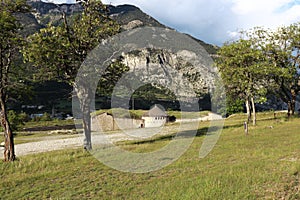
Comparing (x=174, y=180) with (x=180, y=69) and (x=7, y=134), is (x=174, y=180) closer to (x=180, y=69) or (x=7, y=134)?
(x=7, y=134)

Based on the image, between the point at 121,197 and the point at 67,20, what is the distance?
59.2 feet

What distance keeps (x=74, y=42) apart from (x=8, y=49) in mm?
5166

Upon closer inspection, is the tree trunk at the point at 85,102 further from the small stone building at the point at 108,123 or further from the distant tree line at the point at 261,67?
the small stone building at the point at 108,123

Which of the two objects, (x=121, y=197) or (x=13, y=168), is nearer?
(x=121, y=197)

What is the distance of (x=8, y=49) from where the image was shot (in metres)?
20.2

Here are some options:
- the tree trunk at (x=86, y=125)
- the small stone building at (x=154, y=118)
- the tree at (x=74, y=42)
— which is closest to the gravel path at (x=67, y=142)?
the tree trunk at (x=86, y=125)

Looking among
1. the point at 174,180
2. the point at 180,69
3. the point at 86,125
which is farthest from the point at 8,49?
the point at 180,69

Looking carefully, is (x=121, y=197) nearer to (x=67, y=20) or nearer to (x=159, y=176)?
(x=159, y=176)

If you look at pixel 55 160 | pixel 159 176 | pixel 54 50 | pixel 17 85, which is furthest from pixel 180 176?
pixel 54 50

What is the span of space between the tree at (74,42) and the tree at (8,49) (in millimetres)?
2155

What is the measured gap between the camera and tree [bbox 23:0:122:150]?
22.8 meters

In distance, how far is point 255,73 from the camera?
40.5 meters

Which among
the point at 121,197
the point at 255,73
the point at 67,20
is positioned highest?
the point at 67,20

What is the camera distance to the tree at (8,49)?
19.4 meters
